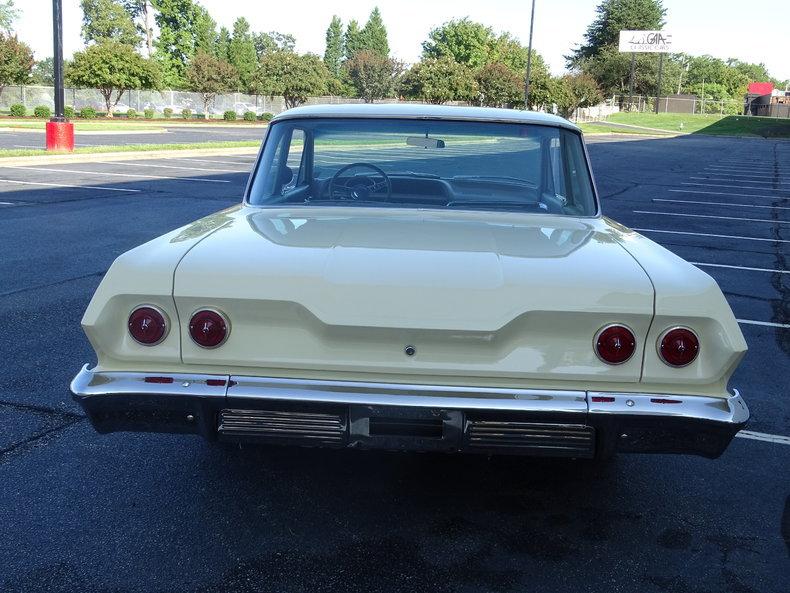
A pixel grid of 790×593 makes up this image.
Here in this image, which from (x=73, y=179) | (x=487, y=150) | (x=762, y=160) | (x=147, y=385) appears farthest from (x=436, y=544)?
(x=762, y=160)

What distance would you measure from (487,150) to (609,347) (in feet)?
5.89

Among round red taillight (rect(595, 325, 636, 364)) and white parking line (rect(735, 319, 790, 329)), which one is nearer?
round red taillight (rect(595, 325, 636, 364))

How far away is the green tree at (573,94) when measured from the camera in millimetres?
61781

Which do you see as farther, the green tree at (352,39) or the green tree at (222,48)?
the green tree at (352,39)

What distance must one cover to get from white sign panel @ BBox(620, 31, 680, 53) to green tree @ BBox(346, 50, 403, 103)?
1272 inches

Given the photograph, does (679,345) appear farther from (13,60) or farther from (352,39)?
(352,39)

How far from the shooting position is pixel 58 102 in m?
19.8

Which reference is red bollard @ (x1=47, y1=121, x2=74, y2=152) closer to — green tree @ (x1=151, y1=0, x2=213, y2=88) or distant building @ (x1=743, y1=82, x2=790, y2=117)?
green tree @ (x1=151, y1=0, x2=213, y2=88)

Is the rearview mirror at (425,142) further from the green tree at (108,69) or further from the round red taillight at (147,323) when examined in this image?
the green tree at (108,69)

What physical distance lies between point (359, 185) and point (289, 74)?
2383 inches

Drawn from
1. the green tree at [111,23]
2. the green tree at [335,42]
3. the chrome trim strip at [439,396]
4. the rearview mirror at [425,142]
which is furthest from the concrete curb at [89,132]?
the green tree at [335,42]

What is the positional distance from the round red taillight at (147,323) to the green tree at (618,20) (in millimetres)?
110221

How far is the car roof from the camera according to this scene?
414 cm

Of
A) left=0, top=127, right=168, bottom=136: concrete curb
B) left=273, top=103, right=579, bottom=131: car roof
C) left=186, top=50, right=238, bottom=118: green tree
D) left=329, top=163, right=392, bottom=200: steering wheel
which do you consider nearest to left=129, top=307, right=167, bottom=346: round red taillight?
left=329, top=163, right=392, bottom=200: steering wheel
